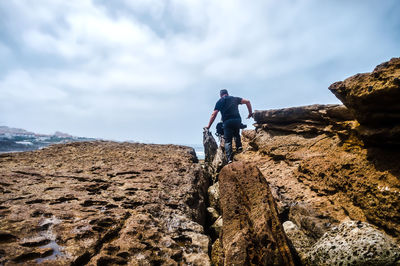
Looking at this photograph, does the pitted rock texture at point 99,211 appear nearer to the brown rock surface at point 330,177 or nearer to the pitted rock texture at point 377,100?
the brown rock surface at point 330,177

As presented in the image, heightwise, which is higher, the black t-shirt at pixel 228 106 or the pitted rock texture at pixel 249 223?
the black t-shirt at pixel 228 106

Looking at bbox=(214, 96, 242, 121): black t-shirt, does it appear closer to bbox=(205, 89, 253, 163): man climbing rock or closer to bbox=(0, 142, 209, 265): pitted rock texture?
bbox=(205, 89, 253, 163): man climbing rock

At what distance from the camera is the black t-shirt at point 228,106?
782 cm

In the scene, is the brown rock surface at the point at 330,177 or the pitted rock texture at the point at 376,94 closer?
the pitted rock texture at the point at 376,94

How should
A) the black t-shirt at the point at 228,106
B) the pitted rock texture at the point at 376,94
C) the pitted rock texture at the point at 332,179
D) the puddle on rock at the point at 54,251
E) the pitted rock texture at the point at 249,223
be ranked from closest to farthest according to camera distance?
1. the puddle on rock at the point at 54,251
2. the pitted rock texture at the point at 249,223
3. the pitted rock texture at the point at 376,94
4. the pitted rock texture at the point at 332,179
5. the black t-shirt at the point at 228,106

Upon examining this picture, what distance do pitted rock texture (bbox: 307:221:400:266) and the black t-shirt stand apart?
18.4 feet

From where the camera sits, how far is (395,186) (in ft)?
9.62

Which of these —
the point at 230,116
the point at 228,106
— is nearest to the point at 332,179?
the point at 230,116

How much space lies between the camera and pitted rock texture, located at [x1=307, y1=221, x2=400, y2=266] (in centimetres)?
218

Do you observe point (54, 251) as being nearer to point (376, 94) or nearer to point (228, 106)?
point (376, 94)

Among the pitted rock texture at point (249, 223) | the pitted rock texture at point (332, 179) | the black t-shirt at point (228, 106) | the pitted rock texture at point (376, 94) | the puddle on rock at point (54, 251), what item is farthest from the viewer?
the black t-shirt at point (228, 106)

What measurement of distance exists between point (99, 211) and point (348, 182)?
193 inches

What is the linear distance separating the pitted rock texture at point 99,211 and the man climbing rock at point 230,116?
203 cm

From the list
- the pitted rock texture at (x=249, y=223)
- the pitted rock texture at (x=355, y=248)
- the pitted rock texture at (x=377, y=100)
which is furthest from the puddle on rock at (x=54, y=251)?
the pitted rock texture at (x=377, y=100)
